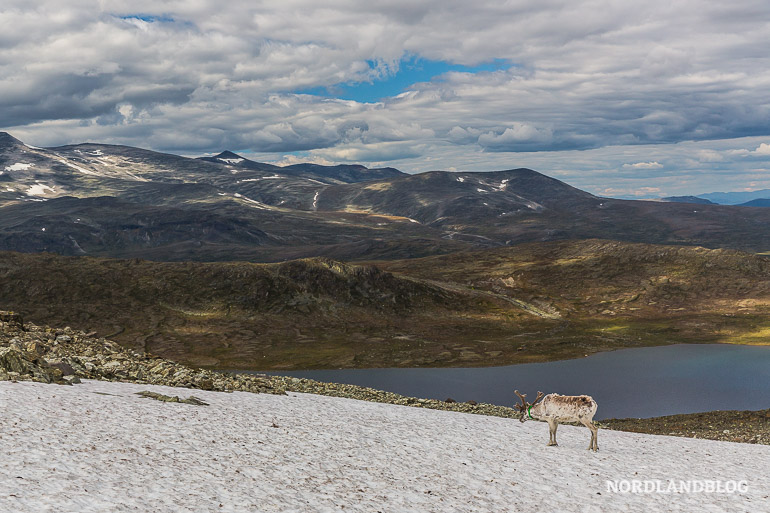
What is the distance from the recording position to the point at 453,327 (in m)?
141

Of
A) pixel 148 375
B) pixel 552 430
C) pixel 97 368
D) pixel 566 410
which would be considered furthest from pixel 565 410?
pixel 97 368

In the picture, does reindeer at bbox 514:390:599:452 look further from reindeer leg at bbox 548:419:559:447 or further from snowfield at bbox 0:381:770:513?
snowfield at bbox 0:381:770:513

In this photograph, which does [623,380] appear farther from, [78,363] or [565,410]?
[78,363]

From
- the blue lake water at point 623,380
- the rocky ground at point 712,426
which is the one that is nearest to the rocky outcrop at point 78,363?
the rocky ground at point 712,426

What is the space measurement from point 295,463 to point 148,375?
2014 cm

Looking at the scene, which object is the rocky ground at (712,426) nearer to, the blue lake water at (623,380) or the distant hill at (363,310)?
the blue lake water at (623,380)

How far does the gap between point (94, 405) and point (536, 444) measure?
A: 20.3 metres

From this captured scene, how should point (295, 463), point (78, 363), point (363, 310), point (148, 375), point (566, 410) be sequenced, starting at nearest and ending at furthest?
point (295, 463) → point (566, 410) → point (78, 363) → point (148, 375) → point (363, 310)

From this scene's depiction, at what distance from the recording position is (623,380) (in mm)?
90688

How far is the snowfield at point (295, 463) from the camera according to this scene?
51.8ft

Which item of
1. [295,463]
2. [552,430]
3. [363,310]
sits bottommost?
[363,310]

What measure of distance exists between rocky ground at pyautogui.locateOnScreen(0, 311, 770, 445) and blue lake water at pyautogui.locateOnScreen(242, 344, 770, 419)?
1701cm

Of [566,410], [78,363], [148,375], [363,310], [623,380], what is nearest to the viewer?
[566,410]

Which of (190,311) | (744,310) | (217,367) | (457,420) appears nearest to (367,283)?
(190,311)
